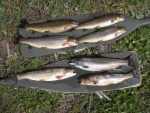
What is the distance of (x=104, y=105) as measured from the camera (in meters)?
4.42

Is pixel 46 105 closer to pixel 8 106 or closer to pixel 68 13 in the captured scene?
pixel 8 106

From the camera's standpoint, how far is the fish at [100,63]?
14.1 feet

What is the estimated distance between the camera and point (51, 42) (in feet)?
14.2

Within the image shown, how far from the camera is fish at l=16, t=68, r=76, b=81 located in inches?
169

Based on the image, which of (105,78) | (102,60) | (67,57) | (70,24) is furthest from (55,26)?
(105,78)

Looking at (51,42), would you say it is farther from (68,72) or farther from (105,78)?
(105,78)

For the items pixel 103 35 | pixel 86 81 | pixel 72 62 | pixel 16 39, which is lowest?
pixel 86 81

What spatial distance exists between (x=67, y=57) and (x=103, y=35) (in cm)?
46

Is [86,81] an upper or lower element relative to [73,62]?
lower

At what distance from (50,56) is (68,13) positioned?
505 millimetres

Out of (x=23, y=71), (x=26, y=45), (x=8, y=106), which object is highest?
(x=26, y=45)

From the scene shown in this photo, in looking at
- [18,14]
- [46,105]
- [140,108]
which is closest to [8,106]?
[46,105]

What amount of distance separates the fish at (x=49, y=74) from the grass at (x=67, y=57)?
130 millimetres

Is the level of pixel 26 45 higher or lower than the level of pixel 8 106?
higher
